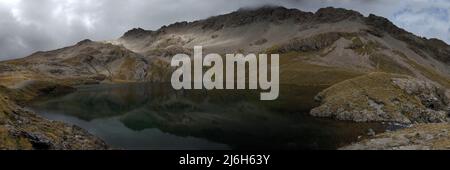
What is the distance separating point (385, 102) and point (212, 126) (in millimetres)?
A: 41696

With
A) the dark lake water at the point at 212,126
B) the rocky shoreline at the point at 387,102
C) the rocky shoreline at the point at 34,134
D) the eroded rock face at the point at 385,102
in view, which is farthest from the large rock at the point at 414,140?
the rocky shoreline at the point at 34,134

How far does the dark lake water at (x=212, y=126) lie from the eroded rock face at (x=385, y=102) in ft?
22.1

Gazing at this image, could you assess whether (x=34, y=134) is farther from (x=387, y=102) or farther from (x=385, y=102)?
(x=387, y=102)

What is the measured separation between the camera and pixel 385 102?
364 ft

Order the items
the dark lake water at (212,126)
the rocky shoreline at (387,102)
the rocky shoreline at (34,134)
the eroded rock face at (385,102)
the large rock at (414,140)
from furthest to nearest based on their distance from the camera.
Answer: the eroded rock face at (385,102)
the rocky shoreline at (387,102)
the dark lake water at (212,126)
the large rock at (414,140)
the rocky shoreline at (34,134)

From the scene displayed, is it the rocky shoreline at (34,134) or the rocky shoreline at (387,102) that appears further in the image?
the rocky shoreline at (387,102)

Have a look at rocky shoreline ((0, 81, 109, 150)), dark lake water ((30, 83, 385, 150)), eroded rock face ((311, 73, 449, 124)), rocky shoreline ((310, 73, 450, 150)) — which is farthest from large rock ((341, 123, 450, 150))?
rocky shoreline ((0, 81, 109, 150))

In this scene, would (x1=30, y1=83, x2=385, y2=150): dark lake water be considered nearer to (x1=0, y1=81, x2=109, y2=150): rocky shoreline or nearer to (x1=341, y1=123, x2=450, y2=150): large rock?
→ (x1=341, y1=123, x2=450, y2=150): large rock

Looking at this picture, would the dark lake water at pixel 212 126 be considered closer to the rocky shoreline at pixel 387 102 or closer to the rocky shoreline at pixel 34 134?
the rocky shoreline at pixel 387 102

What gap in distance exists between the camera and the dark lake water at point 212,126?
262 feet

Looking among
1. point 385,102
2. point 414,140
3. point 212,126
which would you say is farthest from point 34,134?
point 385,102

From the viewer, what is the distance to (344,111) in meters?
109

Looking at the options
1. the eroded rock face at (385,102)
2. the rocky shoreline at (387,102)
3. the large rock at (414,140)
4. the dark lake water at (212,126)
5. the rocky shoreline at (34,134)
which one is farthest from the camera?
the eroded rock face at (385,102)
